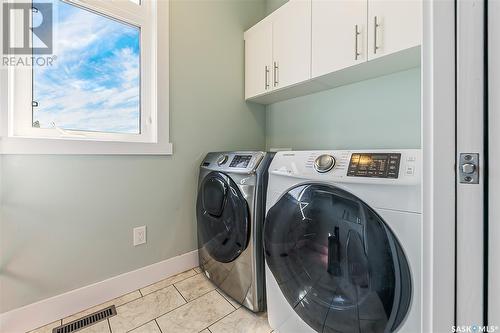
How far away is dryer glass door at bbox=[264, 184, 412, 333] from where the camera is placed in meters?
0.68

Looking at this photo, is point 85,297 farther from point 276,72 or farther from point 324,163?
point 276,72

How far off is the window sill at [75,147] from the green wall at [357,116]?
1054 mm

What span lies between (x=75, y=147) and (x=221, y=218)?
2.93 ft

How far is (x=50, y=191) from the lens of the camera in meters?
1.13

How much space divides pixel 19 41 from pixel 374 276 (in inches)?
73.9

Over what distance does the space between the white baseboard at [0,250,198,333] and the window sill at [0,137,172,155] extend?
29.9 inches

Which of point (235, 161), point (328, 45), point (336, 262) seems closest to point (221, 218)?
point (235, 161)

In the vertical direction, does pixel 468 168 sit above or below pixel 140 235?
above

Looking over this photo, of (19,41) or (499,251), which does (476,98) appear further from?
(19,41)

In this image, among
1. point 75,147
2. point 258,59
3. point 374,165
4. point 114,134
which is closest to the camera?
point 374,165

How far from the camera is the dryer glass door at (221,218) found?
3.94 ft

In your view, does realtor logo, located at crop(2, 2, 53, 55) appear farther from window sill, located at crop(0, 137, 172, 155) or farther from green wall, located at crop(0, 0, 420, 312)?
green wall, located at crop(0, 0, 420, 312)

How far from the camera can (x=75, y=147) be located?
1178mm

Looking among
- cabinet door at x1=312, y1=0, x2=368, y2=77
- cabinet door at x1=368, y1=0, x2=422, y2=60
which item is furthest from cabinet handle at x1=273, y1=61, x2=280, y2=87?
cabinet door at x1=368, y1=0, x2=422, y2=60
